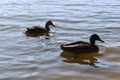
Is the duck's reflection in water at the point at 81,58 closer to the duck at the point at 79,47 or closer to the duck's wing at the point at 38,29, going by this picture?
the duck at the point at 79,47

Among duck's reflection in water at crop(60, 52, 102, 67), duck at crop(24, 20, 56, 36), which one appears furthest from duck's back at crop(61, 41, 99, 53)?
duck at crop(24, 20, 56, 36)

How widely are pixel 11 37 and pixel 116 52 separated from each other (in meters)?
3.92

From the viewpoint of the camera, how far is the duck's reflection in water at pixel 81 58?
10310 mm

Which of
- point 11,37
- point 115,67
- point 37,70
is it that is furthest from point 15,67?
point 11,37

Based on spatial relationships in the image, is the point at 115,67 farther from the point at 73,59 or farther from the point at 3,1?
the point at 3,1

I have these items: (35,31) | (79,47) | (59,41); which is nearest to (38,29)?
(35,31)

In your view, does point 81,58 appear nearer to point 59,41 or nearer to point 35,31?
point 59,41

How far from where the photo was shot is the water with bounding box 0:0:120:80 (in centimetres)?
934

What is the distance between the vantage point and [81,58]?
1073cm

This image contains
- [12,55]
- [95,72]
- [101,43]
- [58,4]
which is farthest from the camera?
[58,4]

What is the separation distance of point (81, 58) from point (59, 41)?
1.78m

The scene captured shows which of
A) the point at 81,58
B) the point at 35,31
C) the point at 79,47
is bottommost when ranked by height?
the point at 81,58

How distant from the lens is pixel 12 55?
35.2ft

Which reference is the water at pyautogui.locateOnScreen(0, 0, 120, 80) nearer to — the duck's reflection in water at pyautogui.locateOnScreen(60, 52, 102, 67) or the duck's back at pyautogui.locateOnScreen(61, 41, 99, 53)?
the duck's reflection in water at pyautogui.locateOnScreen(60, 52, 102, 67)
